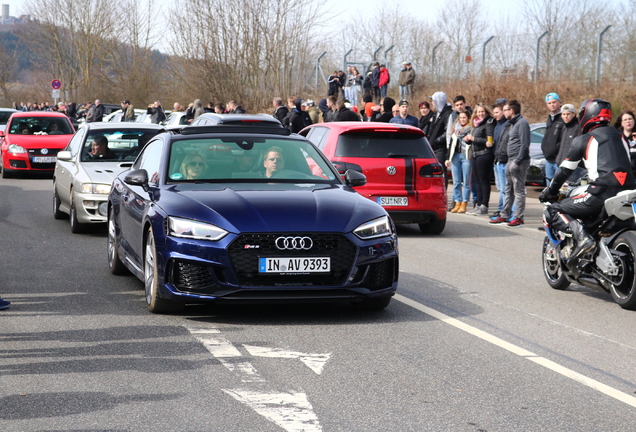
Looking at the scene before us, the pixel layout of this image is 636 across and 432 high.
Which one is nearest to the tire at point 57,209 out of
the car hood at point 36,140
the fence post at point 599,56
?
the car hood at point 36,140

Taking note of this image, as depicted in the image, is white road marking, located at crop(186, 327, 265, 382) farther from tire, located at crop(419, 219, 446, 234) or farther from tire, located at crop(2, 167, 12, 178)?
tire, located at crop(2, 167, 12, 178)

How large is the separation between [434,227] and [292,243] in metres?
7.28

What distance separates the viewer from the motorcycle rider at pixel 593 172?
875 cm

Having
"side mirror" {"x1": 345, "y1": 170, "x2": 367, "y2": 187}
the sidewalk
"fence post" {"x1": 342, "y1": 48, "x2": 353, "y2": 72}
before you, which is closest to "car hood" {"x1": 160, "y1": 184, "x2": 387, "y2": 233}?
"side mirror" {"x1": 345, "y1": 170, "x2": 367, "y2": 187}

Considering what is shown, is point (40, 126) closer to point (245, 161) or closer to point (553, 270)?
point (245, 161)

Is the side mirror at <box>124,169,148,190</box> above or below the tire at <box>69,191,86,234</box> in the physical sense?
above

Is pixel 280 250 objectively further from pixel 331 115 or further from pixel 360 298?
pixel 331 115

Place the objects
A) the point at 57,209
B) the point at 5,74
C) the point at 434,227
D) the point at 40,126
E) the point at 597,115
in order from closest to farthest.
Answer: the point at 597,115 < the point at 434,227 < the point at 57,209 < the point at 40,126 < the point at 5,74

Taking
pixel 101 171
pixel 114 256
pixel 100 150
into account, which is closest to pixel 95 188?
pixel 101 171

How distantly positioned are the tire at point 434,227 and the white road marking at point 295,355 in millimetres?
7903

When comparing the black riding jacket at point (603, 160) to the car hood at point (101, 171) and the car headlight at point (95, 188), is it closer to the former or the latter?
the car hood at point (101, 171)

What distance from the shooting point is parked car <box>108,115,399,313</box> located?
7242 mm

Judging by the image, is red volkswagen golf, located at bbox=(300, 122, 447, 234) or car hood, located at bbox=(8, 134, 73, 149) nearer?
red volkswagen golf, located at bbox=(300, 122, 447, 234)

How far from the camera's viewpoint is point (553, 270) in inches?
376
